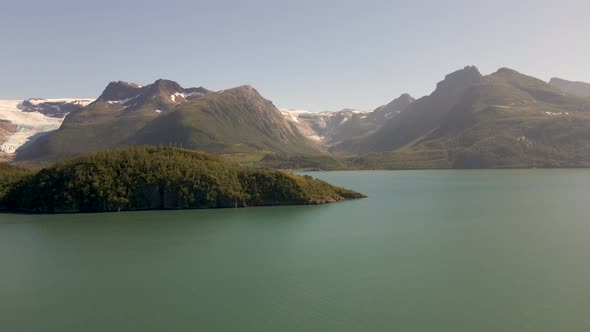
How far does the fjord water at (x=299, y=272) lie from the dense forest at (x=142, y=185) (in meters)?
10.7

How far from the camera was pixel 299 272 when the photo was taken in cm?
4922

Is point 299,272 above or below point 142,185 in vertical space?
below

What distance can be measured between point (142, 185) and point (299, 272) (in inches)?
2552

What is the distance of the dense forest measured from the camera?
98.9 m

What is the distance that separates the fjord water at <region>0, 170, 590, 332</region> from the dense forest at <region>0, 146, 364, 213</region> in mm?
10709

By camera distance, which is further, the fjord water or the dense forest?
the dense forest

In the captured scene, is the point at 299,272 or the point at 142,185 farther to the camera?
the point at 142,185

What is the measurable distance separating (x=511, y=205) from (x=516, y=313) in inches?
2911

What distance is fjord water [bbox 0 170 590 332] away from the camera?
3609 centimetres

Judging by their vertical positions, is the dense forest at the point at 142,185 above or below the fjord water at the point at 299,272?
above

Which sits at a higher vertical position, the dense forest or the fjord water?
the dense forest

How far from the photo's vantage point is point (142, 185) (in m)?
102

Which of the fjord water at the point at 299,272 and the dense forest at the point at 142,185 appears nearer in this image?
the fjord water at the point at 299,272

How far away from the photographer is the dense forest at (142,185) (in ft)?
324
